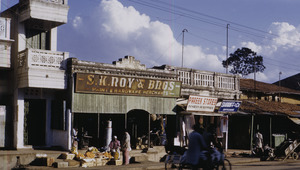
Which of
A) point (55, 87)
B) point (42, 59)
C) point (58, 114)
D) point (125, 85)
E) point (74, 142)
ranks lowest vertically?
point (74, 142)

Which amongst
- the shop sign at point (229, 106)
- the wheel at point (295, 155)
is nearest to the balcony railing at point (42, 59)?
the shop sign at point (229, 106)

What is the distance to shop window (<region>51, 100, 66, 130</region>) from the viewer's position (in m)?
19.7

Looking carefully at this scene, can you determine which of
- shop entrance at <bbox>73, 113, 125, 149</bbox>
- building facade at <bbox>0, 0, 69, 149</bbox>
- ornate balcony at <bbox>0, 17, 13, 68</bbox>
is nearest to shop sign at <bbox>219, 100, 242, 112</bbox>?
shop entrance at <bbox>73, 113, 125, 149</bbox>

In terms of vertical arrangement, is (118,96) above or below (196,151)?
above

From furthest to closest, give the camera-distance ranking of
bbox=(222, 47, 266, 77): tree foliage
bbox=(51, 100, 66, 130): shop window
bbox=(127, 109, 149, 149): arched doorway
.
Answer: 1. bbox=(222, 47, 266, 77): tree foliage
2. bbox=(127, 109, 149, 149): arched doorway
3. bbox=(51, 100, 66, 130): shop window

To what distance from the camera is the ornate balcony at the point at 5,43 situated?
62.7 ft

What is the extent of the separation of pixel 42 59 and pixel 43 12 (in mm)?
2471

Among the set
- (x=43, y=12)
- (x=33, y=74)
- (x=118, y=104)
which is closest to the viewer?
(x=33, y=74)

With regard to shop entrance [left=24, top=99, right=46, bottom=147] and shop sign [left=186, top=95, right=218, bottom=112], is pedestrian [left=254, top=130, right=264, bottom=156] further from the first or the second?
shop entrance [left=24, top=99, right=46, bottom=147]

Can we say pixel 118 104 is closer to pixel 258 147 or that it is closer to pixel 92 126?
pixel 92 126

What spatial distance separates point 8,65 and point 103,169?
290 inches

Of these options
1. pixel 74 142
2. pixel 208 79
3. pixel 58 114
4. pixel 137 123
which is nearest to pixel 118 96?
Answer: pixel 58 114

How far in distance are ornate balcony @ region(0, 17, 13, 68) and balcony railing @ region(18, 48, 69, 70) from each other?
2.01ft

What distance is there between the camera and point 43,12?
19.8m
